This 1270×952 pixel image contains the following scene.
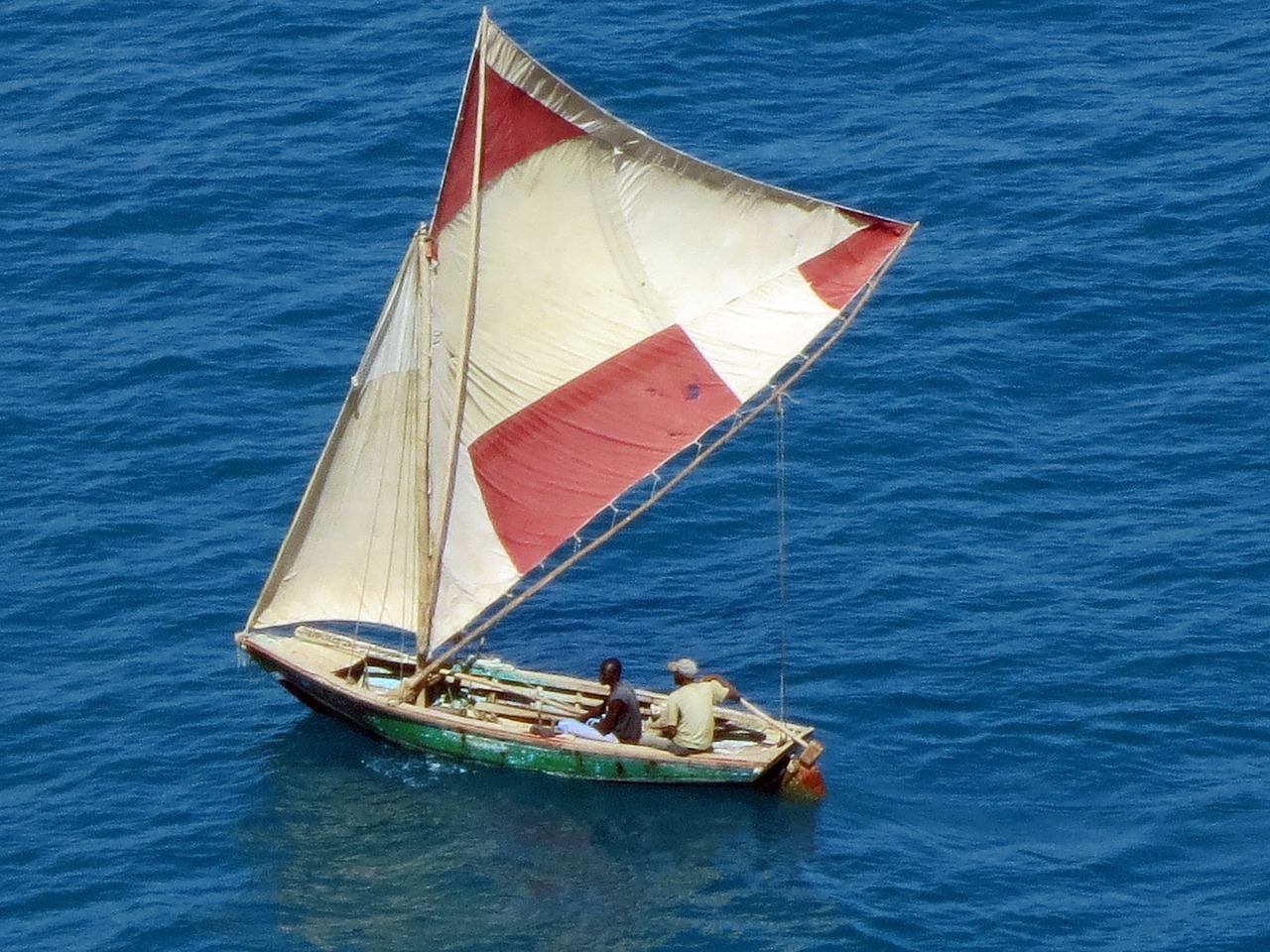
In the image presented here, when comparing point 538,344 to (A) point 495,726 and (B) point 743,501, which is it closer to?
(A) point 495,726

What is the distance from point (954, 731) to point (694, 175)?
33.8 feet

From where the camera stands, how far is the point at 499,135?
36.6 m

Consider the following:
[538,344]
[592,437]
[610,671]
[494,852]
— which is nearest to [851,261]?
[592,437]

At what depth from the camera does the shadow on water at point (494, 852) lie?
34.8 meters

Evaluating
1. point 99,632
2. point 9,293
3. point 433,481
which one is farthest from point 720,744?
point 9,293

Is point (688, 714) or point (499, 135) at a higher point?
point (499, 135)

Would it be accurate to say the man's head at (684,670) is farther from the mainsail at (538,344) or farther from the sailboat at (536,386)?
the mainsail at (538,344)

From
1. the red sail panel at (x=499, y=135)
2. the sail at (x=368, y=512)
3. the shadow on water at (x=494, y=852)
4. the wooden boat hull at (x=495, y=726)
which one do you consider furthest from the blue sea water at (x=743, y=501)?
the red sail panel at (x=499, y=135)

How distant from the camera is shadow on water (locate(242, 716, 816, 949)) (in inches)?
1369

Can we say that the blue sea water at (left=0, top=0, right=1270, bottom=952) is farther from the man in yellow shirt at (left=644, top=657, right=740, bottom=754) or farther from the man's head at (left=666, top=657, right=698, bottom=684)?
the man's head at (left=666, top=657, right=698, bottom=684)

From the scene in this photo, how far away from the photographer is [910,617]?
42.2 metres

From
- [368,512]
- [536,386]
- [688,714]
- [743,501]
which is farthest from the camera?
[743,501]

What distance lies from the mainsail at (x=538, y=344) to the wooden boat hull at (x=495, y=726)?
36.1 inches

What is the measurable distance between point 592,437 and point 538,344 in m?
1.84
